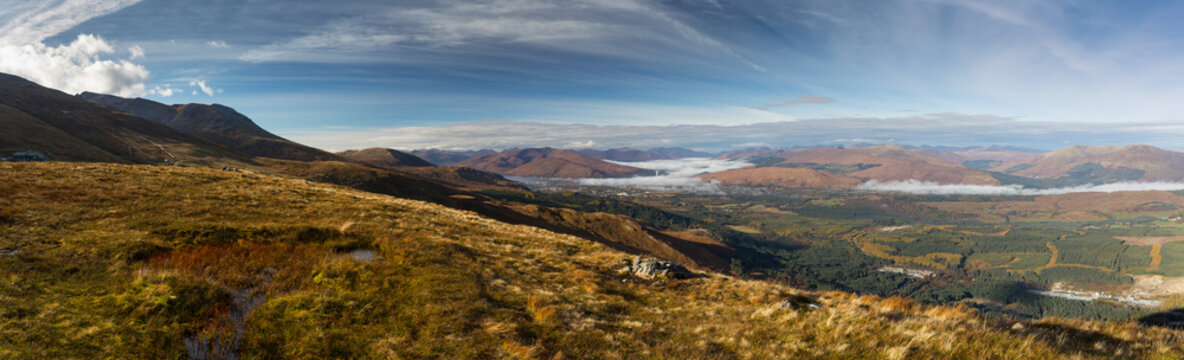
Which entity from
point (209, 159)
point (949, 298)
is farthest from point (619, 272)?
point (949, 298)

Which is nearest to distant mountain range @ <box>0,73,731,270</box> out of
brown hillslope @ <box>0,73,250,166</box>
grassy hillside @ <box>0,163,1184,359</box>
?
brown hillslope @ <box>0,73,250,166</box>

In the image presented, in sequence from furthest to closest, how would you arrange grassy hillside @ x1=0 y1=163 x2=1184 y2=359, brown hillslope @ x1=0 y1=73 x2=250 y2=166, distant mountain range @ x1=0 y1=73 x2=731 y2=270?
distant mountain range @ x1=0 y1=73 x2=731 y2=270 → brown hillslope @ x1=0 y1=73 x2=250 y2=166 → grassy hillside @ x1=0 y1=163 x2=1184 y2=359

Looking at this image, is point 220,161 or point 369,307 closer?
point 369,307

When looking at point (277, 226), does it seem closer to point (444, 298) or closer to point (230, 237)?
point (230, 237)

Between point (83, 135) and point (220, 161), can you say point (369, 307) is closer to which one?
point (220, 161)

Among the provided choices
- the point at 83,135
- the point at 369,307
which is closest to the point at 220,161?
the point at 83,135

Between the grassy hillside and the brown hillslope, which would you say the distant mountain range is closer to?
the brown hillslope
